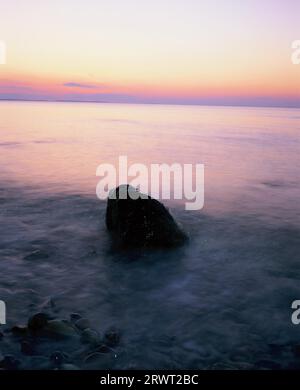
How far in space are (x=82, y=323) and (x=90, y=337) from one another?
0.48 metres

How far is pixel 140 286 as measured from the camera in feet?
26.1

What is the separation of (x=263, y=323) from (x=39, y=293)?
4168mm

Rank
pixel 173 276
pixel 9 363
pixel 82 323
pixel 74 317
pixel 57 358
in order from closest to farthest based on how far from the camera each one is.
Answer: pixel 9 363, pixel 57 358, pixel 82 323, pixel 74 317, pixel 173 276

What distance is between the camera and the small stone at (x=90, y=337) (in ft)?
19.6

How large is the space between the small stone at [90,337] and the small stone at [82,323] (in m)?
0.20

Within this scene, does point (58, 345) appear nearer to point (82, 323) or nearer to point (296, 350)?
point (82, 323)

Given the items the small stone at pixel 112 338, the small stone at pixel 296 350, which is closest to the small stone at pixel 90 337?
the small stone at pixel 112 338

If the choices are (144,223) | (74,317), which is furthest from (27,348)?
(144,223)

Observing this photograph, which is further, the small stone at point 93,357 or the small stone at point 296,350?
the small stone at point 296,350


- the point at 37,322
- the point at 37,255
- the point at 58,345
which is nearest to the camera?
the point at 58,345

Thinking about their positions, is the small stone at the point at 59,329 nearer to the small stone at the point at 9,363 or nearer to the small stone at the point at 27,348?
the small stone at the point at 27,348

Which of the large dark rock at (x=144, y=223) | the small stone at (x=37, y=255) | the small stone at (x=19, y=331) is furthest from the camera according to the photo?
the large dark rock at (x=144, y=223)

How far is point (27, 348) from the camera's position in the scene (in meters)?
5.75

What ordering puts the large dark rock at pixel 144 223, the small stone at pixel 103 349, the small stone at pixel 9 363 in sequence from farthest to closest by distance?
the large dark rock at pixel 144 223
the small stone at pixel 103 349
the small stone at pixel 9 363
